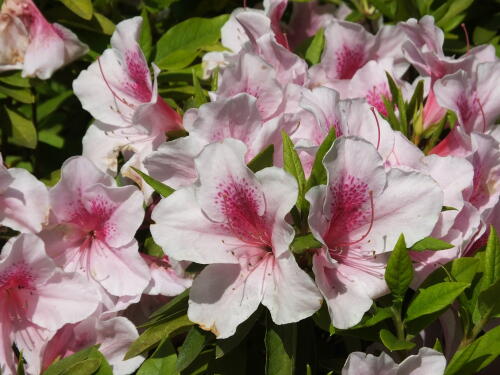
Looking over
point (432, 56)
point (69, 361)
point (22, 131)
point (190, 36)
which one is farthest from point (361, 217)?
point (22, 131)

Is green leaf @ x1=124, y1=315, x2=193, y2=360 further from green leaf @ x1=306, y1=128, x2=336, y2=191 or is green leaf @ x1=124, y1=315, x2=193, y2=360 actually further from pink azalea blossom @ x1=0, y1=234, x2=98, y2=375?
green leaf @ x1=306, y1=128, x2=336, y2=191

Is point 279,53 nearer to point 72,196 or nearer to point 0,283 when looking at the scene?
point 72,196

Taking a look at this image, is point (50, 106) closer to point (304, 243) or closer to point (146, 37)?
point (146, 37)

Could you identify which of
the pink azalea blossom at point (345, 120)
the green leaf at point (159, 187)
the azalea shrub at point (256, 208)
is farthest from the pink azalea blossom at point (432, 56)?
the green leaf at point (159, 187)

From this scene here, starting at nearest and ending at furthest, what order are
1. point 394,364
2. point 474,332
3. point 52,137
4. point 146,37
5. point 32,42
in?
1. point 394,364
2. point 474,332
3. point 32,42
4. point 146,37
5. point 52,137

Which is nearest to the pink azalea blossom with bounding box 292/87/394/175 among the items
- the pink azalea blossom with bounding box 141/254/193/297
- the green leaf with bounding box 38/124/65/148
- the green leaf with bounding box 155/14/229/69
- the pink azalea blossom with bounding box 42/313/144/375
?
the pink azalea blossom with bounding box 141/254/193/297

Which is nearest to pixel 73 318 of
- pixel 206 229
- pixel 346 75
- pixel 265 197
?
pixel 206 229
